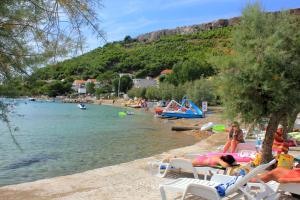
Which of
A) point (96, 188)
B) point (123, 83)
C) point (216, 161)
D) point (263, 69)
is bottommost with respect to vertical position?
point (96, 188)

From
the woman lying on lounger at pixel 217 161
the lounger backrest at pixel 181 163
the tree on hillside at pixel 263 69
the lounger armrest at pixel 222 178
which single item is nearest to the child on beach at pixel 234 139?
the tree on hillside at pixel 263 69

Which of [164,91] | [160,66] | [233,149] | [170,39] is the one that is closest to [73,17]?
[233,149]

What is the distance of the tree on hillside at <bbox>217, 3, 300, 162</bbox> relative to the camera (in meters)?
9.23

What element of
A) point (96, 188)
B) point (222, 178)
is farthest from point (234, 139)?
point (222, 178)

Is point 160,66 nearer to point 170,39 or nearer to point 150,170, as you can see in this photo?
point 170,39

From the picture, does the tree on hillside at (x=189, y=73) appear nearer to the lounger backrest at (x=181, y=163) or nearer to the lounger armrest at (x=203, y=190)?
the lounger backrest at (x=181, y=163)

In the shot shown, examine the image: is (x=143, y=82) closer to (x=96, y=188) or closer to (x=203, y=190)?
(x=96, y=188)

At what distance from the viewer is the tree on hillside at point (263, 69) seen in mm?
9227

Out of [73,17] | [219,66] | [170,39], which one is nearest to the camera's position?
[73,17]

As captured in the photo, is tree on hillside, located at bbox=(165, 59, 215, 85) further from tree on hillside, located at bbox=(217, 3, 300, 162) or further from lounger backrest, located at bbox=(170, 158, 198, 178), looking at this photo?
lounger backrest, located at bbox=(170, 158, 198, 178)

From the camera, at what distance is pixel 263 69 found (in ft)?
30.3

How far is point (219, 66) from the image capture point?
9977 millimetres

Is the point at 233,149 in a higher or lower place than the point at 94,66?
lower

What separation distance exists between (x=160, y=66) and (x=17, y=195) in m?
151
